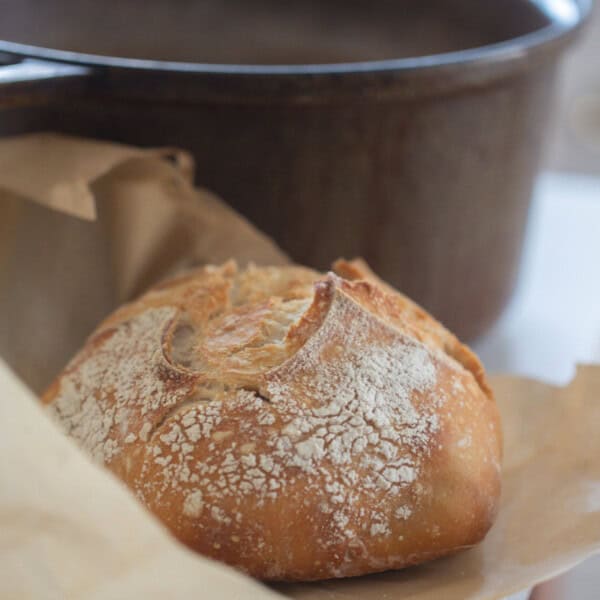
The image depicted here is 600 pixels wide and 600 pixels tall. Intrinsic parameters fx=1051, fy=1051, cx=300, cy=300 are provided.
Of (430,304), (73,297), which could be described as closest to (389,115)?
(430,304)

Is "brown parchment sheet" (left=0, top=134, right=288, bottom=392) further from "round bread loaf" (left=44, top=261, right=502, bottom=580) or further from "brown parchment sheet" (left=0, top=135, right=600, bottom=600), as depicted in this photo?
"round bread loaf" (left=44, top=261, right=502, bottom=580)

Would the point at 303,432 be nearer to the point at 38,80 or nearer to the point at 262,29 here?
the point at 38,80

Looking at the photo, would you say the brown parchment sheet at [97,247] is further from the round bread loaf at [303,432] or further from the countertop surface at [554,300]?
the countertop surface at [554,300]

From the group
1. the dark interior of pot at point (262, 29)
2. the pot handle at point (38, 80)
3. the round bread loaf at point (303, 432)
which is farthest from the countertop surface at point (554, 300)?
the pot handle at point (38, 80)

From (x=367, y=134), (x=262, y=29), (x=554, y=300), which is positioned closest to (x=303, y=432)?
(x=367, y=134)

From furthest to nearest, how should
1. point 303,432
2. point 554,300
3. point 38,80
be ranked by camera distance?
point 554,300 < point 38,80 < point 303,432

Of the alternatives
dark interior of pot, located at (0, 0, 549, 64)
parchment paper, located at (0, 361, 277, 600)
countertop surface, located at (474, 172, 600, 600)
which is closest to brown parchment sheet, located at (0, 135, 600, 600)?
parchment paper, located at (0, 361, 277, 600)
